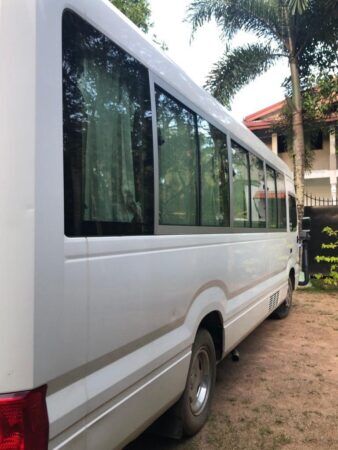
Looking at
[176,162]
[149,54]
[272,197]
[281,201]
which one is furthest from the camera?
[281,201]

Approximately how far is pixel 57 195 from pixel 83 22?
88 centimetres

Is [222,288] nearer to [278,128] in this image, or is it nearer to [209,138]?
[209,138]

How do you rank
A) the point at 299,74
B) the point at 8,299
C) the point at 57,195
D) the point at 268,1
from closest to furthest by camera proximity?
the point at 8,299
the point at 57,195
the point at 268,1
the point at 299,74

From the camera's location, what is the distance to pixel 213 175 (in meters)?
4.08

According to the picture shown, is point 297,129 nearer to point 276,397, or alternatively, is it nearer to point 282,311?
point 282,311

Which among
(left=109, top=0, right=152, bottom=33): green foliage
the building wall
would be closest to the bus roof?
(left=109, top=0, right=152, bottom=33): green foliage

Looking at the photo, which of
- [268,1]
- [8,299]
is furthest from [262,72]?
[8,299]

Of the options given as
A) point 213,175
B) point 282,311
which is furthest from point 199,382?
point 282,311

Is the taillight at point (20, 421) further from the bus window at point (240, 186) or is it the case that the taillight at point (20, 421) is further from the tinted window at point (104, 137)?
the bus window at point (240, 186)

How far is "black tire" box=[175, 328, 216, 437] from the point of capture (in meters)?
3.56

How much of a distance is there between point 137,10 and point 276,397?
1242 cm

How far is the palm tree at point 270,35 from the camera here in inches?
458

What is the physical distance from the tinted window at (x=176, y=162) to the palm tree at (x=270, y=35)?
8.70 m

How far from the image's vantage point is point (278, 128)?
46.9ft
